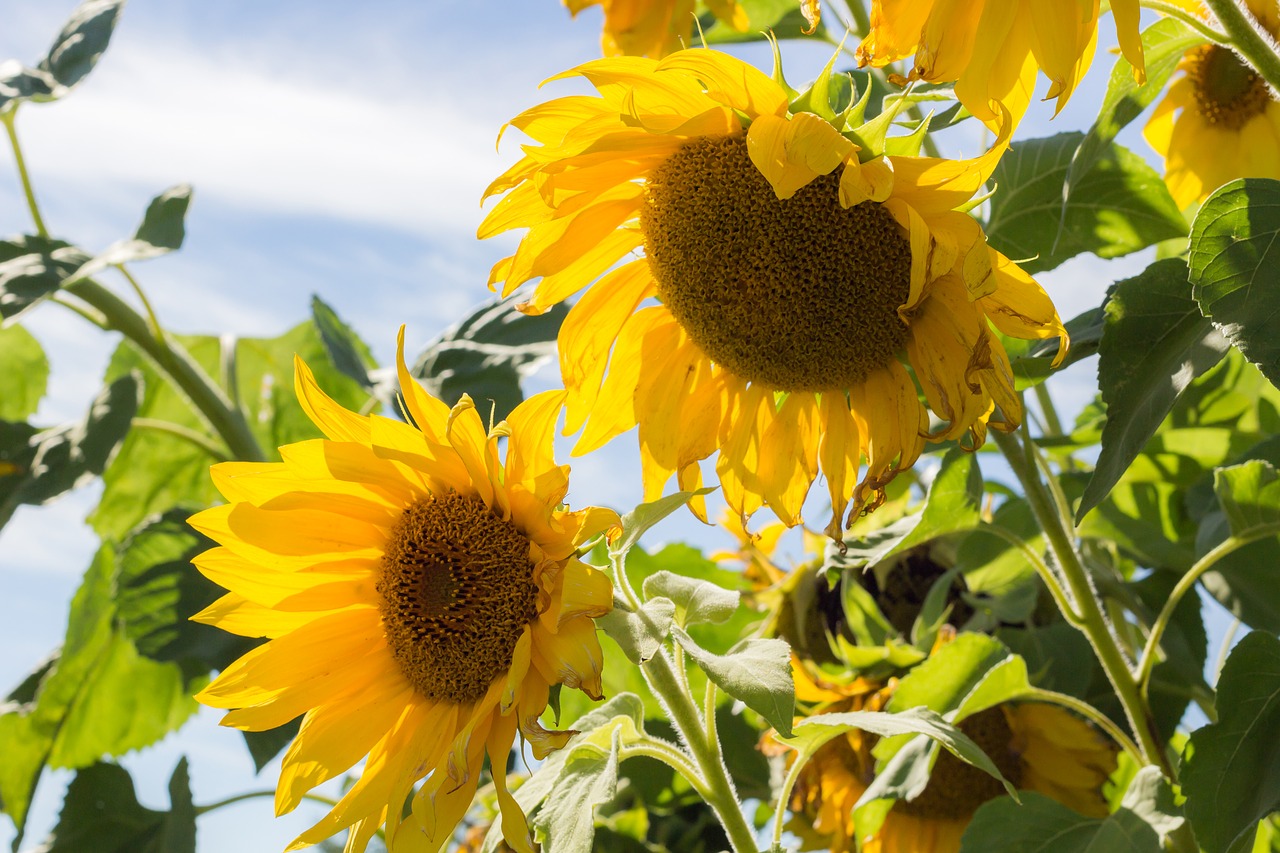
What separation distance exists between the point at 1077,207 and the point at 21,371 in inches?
67.8

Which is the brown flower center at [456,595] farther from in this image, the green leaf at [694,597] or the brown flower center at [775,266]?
the brown flower center at [775,266]

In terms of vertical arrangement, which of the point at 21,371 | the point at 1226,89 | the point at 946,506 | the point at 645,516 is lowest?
the point at 21,371

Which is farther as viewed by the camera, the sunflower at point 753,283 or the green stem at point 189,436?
the green stem at point 189,436

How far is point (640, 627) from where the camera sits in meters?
0.76

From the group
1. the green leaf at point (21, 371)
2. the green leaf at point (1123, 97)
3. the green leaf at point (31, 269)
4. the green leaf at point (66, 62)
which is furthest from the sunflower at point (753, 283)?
the green leaf at point (21, 371)

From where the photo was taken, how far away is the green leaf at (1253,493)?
1.01 m

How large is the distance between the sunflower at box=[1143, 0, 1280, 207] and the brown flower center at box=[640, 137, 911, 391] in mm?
753

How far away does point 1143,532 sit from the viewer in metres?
1.30

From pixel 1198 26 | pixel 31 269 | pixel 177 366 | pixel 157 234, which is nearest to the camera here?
pixel 1198 26

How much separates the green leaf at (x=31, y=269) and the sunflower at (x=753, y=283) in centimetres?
70

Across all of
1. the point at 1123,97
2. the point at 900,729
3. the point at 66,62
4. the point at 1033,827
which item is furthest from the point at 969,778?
the point at 66,62

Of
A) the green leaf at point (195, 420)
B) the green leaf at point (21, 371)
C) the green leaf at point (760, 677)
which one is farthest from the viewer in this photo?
the green leaf at point (21, 371)

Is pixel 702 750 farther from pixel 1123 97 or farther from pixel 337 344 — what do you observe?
pixel 337 344

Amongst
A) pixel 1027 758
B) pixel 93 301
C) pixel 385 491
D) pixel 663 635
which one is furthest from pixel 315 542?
pixel 93 301
